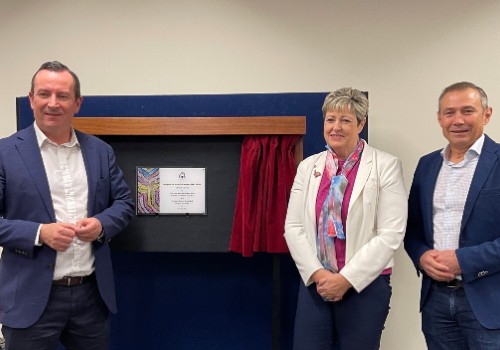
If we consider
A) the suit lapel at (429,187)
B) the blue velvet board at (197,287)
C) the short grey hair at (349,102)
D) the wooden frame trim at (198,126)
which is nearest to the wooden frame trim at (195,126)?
the wooden frame trim at (198,126)

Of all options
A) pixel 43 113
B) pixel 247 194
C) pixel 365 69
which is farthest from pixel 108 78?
pixel 365 69

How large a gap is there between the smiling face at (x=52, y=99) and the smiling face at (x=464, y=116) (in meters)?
1.46

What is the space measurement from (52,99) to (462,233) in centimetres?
163

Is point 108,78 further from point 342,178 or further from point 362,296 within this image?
point 362,296

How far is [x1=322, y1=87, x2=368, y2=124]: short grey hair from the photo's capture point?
69.7 inches

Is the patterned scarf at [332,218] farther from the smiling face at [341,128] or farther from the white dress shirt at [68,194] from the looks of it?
the white dress shirt at [68,194]

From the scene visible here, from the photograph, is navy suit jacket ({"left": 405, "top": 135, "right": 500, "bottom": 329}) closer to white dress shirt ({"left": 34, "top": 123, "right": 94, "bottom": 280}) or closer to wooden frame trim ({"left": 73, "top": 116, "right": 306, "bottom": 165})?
wooden frame trim ({"left": 73, "top": 116, "right": 306, "bottom": 165})

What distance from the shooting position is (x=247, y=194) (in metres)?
2.18

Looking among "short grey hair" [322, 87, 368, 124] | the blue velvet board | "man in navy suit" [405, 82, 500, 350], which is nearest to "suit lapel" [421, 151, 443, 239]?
"man in navy suit" [405, 82, 500, 350]

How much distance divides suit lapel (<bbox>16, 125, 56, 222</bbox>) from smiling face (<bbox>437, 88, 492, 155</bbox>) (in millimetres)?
1543

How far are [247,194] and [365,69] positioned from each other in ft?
3.26

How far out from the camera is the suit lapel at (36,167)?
66.7 inches

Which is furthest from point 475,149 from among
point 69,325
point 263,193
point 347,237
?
point 69,325

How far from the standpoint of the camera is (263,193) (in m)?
2.21
